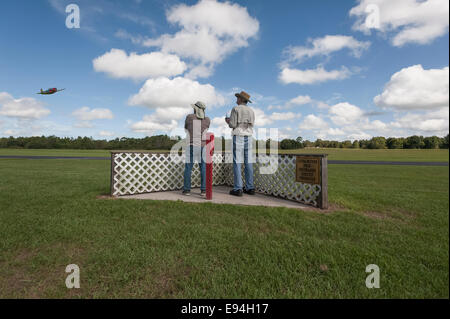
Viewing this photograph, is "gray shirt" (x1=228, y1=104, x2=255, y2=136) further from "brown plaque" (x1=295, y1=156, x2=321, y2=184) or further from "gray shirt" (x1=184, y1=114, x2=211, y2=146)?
"brown plaque" (x1=295, y1=156, x2=321, y2=184)

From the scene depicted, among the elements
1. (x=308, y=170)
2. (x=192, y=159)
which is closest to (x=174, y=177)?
(x=192, y=159)

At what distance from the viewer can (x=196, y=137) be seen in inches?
213

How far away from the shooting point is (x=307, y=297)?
1.76 m

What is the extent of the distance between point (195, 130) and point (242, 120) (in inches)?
46.7

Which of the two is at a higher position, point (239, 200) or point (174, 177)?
point (174, 177)

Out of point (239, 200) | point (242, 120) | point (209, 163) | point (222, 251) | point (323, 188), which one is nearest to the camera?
point (222, 251)

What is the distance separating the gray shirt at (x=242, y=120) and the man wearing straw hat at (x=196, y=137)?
2.49 ft

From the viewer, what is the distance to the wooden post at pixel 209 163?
4.97 metres

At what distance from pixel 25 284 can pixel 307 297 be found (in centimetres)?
248

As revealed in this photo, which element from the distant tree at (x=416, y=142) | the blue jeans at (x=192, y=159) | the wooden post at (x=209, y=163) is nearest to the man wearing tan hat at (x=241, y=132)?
the wooden post at (x=209, y=163)

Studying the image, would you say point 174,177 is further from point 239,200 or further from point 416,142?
point 416,142

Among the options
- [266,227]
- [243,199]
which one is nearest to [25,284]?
[266,227]

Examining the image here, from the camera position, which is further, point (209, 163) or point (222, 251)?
point (209, 163)
